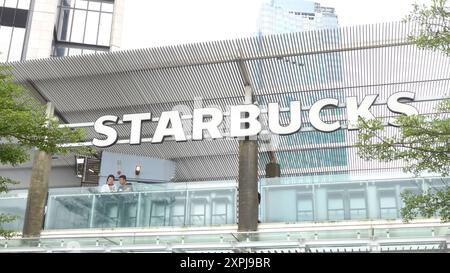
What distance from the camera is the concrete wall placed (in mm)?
32875

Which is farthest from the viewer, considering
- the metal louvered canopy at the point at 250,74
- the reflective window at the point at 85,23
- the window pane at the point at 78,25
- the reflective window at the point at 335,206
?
the window pane at the point at 78,25

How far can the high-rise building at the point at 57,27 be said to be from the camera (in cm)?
4150

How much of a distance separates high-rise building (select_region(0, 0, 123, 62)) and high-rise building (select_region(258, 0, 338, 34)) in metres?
132

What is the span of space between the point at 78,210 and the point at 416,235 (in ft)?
39.6

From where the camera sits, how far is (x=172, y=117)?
22.7 m

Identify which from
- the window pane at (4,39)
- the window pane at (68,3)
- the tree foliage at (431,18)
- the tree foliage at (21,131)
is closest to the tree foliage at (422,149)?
the tree foliage at (431,18)

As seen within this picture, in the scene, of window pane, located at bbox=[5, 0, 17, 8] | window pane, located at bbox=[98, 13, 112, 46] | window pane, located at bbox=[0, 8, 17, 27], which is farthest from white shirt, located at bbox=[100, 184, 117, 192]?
window pane, located at bbox=[98, 13, 112, 46]

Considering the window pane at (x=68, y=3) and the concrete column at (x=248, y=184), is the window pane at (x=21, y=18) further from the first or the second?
the concrete column at (x=248, y=184)

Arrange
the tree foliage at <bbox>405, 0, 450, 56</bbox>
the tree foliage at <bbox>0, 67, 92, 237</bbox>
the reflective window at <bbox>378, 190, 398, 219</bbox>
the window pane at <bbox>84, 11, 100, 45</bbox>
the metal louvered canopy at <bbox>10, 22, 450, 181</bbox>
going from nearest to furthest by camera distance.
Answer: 1. the tree foliage at <bbox>405, 0, 450, 56</bbox>
2. the tree foliage at <bbox>0, 67, 92, 237</bbox>
3. the reflective window at <bbox>378, 190, 398, 219</bbox>
4. the metal louvered canopy at <bbox>10, 22, 450, 181</bbox>
5. the window pane at <bbox>84, 11, 100, 45</bbox>

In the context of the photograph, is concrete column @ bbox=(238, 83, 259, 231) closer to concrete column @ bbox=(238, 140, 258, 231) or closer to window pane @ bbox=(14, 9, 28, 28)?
concrete column @ bbox=(238, 140, 258, 231)

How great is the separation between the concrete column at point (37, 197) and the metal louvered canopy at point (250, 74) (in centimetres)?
238

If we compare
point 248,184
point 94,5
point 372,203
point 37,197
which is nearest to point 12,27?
point 94,5

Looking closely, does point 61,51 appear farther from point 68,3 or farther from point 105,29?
point 68,3
